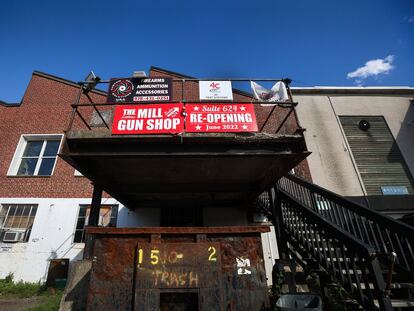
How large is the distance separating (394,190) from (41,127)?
22.1 meters

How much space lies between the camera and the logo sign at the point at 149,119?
225 inches

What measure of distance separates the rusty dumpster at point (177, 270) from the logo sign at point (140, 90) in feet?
13.1

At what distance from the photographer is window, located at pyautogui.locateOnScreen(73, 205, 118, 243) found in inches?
435

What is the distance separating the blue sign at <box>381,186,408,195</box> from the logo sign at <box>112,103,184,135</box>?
1487 centimetres

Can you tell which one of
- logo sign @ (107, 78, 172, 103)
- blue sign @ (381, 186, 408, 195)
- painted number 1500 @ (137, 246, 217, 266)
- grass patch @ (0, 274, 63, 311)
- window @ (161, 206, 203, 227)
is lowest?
grass patch @ (0, 274, 63, 311)

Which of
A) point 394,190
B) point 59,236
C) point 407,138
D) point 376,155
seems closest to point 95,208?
point 59,236

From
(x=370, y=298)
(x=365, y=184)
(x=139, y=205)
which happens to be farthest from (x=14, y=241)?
(x=365, y=184)

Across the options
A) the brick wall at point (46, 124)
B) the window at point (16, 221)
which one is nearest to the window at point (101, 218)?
the brick wall at point (46, 124)

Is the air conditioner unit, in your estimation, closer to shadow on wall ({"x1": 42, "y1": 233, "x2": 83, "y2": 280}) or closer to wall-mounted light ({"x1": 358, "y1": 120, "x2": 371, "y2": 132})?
shadow on wall ({"x1": 42, "y1": 233, "x2": 83, "y2": 280})

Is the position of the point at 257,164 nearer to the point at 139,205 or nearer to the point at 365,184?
the point at 139,205

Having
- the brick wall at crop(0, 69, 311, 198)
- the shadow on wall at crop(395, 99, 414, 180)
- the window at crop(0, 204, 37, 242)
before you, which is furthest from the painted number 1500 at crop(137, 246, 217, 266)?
the shadow on wall at crop(395, 99, 414, 180)

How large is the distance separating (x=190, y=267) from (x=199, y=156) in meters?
2.60

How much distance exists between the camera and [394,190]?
47.7ft

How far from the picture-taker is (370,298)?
3924 millimetres
